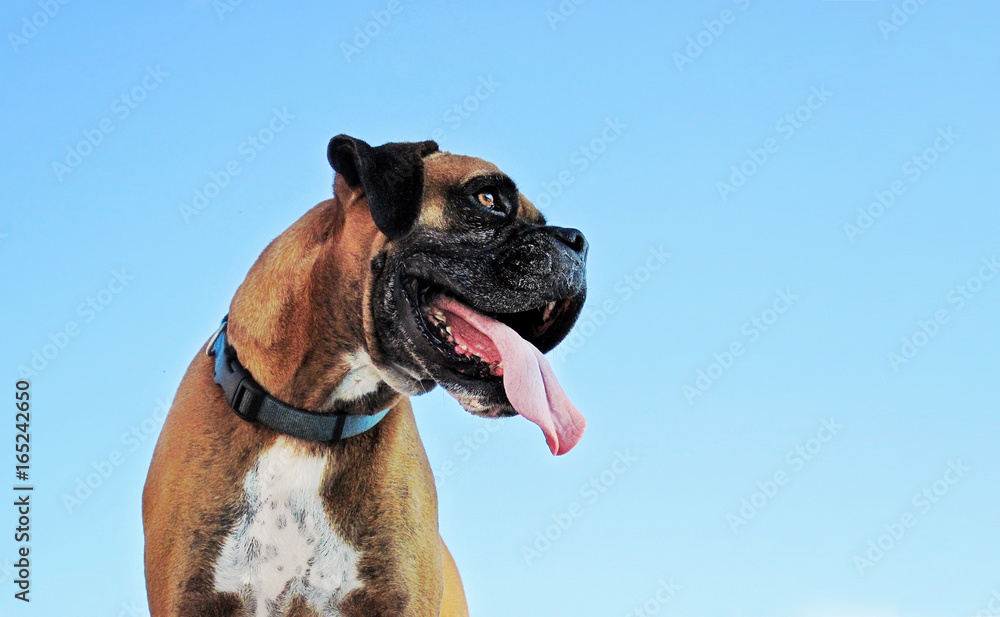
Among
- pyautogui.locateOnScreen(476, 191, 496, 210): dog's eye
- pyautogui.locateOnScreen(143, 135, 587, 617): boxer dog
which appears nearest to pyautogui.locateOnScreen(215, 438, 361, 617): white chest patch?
pyautogui.locateOnScreen(143, 135, 587, 617): boxer dog

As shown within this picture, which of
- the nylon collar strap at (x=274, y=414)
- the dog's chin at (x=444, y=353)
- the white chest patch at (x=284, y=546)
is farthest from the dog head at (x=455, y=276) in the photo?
the white chest patch at (x=284, y=546)

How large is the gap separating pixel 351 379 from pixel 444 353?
17.4 inches

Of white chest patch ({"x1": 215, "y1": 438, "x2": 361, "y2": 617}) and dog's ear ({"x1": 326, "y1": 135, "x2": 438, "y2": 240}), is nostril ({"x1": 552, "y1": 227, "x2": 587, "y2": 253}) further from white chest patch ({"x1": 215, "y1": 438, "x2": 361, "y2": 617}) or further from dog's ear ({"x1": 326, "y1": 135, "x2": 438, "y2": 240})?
white chest patch ({"x1": 215, "y1": 438, "x2": 361, "y2": 617})

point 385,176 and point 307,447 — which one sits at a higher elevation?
point 385,176

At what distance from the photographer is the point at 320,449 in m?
4.03

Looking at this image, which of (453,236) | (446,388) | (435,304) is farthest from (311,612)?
(453,236)

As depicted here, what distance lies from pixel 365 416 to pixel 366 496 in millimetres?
340

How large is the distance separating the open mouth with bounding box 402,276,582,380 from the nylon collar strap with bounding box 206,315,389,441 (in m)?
0.52

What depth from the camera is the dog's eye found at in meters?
3.99

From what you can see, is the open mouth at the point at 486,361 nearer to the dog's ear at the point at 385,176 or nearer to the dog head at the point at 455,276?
the dog head at the point at 455,276

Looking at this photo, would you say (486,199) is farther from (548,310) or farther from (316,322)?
(316,322)

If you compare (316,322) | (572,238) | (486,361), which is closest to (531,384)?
(486,361)

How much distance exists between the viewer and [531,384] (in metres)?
3.80

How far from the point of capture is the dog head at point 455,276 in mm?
3846
